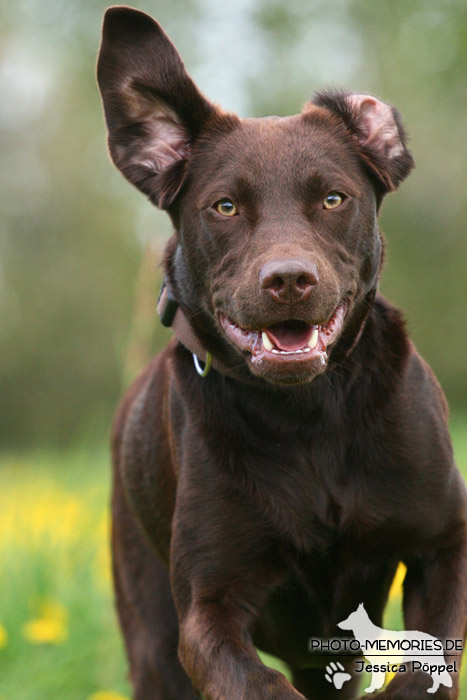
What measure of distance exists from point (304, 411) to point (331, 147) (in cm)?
88

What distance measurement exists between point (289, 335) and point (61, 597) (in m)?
2.37

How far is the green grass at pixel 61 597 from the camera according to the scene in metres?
4.35

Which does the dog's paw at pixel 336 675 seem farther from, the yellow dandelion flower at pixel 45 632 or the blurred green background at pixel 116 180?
the blurred green background at pixel 116 180

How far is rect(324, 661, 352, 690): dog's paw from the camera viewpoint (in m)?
3.52

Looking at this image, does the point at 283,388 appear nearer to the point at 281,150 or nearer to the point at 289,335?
the point at 289,335

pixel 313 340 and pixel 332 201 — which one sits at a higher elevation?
pixel 332 201

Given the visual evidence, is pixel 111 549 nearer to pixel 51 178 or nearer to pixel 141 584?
pixel 141 584

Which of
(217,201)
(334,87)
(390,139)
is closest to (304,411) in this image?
(217,201)

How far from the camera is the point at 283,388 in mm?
3295

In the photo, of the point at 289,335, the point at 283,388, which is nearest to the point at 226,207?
the point at 289,335

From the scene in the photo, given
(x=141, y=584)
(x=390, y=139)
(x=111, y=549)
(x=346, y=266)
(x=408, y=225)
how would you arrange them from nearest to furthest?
(x=346, y=266), (x=390, y=139), (x=141, y=584), (x=111, y=549), (x=408, y=225)

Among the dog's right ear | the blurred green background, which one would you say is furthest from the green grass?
the blurred green background

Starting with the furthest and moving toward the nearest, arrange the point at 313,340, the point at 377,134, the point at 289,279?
the point at 377,134 → the point at 313,340 → the point at 289,279

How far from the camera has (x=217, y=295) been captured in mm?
3170
